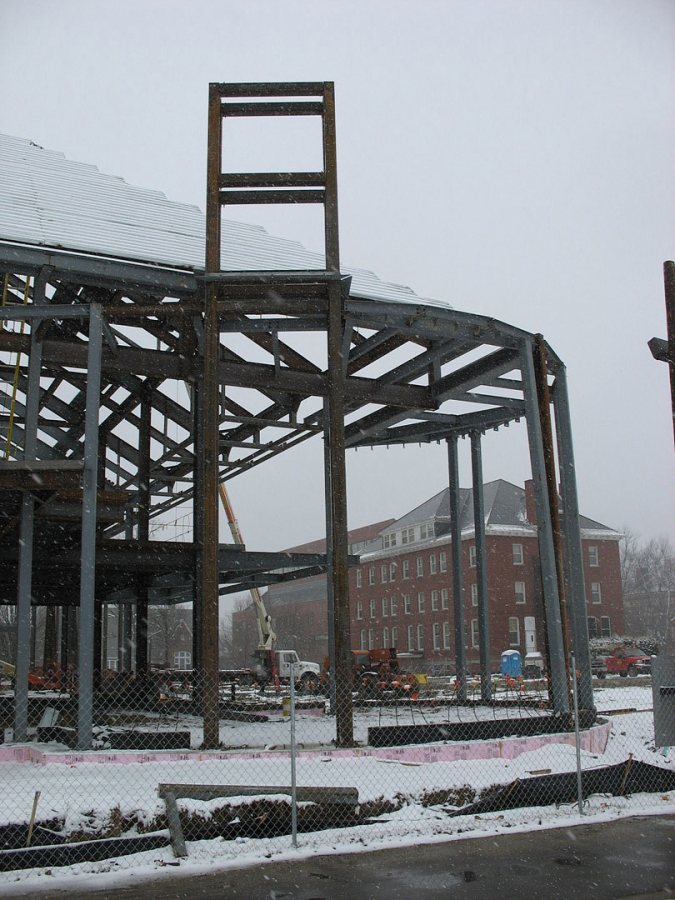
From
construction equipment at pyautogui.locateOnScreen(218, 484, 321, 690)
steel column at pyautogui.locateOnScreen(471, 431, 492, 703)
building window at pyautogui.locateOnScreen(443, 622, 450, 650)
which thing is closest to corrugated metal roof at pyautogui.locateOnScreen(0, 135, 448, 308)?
steel column at pyautogui.locateOnScreen(471, 431, 492, 703)

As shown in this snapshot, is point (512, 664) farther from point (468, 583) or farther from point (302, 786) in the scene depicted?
point (302, 786)

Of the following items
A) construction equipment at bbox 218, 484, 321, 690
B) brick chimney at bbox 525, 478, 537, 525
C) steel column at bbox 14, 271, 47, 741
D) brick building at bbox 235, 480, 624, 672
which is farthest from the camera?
brick chimney at bbox 525, 478, 537, 525

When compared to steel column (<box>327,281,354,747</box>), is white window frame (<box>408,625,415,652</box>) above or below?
below

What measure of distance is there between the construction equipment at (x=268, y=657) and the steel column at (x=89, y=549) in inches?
728

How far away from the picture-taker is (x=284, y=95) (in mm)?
14305

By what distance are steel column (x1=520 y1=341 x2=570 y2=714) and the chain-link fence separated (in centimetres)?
74

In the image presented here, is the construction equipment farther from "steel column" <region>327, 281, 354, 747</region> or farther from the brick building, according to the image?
Answer: "steel column" <region>327, 281, 354, 747</region>

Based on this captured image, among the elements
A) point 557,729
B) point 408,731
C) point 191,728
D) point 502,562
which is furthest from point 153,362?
point 502,562

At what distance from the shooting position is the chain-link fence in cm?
852

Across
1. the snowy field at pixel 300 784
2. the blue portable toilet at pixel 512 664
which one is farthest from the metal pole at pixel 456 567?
the blue portable toilet at pixel 512 664

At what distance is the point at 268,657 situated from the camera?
4006 cm

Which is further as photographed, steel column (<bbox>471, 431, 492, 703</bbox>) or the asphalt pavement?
steel column (<bbox>471, 431, 492, 703</bbox>)

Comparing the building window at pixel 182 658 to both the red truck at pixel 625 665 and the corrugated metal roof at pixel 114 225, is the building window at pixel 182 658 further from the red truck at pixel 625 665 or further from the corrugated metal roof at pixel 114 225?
the corrugated metal roof at pixel 114 225

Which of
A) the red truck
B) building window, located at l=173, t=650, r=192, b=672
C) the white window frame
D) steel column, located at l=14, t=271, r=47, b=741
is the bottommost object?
building window, located at l=173, t=650, r=192, b=672
